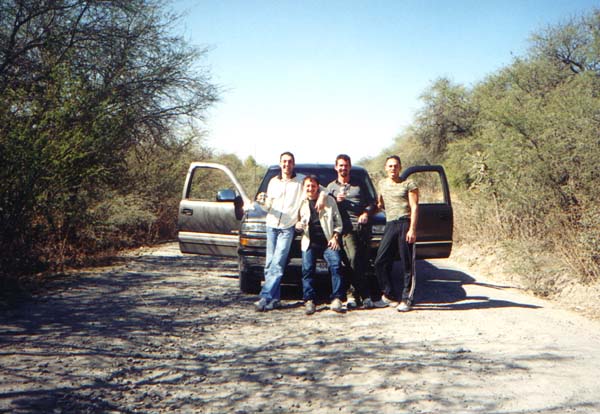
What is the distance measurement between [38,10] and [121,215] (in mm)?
4634

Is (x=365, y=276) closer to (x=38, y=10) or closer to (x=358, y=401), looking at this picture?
(x=358, y=401)

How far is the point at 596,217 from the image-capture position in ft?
23.3

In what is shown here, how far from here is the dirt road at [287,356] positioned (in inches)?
133

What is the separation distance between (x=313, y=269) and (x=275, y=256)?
19.7 inches

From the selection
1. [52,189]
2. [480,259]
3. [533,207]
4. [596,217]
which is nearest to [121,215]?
[52,189]

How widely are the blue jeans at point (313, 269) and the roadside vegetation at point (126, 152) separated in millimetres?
3241

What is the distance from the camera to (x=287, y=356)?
4.37 meters

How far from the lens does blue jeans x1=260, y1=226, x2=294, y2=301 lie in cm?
611

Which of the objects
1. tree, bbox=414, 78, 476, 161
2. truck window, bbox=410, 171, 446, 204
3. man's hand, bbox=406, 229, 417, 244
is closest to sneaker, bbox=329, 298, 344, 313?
man's hand, bbox=406, 229, 417, 244

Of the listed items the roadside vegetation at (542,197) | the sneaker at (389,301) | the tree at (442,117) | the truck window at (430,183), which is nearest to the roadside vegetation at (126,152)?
the roadside vegetation at (542,197)

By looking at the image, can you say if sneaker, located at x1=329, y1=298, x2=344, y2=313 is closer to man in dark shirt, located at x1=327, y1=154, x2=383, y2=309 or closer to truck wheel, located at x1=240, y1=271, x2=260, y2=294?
man in dark shirt, located at x1=327, y1=154, x2=383, y2=309

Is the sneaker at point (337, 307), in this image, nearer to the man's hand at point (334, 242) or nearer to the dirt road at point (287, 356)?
the dirt road at point (287, 356)

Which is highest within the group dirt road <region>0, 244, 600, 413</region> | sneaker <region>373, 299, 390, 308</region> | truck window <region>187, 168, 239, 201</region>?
truck window <region>187, 168, 239, 201</region>

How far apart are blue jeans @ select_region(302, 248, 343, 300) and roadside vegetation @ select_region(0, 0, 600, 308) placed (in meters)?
3.24
